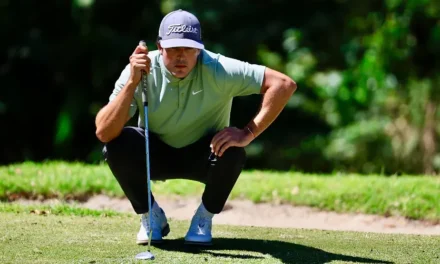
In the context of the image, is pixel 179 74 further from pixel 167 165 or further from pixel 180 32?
pixel 167 165

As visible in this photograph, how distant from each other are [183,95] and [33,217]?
1.59 m

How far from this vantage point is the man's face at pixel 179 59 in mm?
4688

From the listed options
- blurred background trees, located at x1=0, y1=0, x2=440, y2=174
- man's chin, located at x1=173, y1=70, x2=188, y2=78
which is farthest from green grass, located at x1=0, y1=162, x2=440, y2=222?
blurred background trees, located at x1=0, y1=0, x2=440, y2=174

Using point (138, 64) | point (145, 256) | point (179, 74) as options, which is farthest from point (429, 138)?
point (145, 256)

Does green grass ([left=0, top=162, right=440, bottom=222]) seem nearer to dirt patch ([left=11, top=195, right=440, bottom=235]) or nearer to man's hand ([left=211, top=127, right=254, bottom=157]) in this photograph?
dirt patch ([left=11, top=195, right=440, bottom=235])

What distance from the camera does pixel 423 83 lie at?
1248cm

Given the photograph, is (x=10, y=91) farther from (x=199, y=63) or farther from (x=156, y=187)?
(x=199, y=63)

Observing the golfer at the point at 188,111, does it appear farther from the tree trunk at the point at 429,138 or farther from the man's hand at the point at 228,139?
the tree trunk at the point at 429,138

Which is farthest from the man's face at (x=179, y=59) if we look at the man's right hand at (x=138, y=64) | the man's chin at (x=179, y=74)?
the man's right hand at (x=138, y=64)

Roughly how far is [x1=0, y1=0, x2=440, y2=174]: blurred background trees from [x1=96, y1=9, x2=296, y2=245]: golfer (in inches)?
281

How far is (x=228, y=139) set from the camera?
188 inches

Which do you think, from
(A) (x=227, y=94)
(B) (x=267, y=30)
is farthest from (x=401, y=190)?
(B) (x=267, y=30)

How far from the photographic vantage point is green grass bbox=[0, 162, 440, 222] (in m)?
6.84

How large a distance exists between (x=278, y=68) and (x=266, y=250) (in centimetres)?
837
